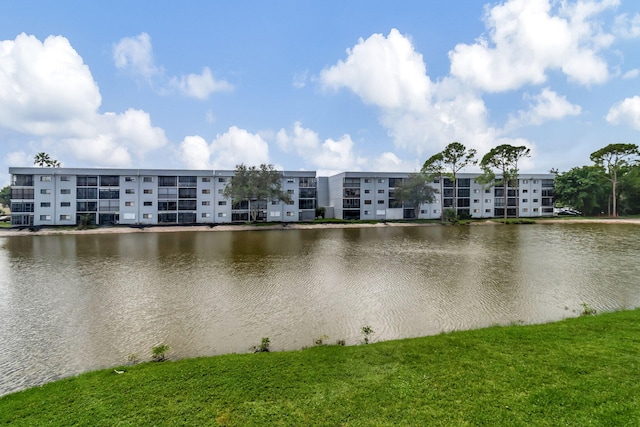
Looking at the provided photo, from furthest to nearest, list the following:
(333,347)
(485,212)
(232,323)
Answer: (485,212) → (232,323) → (333,347)

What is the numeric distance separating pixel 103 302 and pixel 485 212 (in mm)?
81979

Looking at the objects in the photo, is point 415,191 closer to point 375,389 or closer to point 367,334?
point 367,334

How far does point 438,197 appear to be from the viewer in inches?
3024

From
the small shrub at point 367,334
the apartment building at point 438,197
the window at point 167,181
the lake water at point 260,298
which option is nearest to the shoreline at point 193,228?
the apartment building at point 438,197

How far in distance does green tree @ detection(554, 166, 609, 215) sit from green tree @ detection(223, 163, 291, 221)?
69.0 meters

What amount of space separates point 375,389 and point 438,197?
250 ft

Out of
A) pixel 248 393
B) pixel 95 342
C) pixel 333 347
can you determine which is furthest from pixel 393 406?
pixel 95 342

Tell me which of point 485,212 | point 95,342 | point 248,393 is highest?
point 485,212

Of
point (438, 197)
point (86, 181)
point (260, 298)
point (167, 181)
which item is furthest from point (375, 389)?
point (438, 197)

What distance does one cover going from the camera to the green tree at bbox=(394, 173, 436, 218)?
6756 centimetres

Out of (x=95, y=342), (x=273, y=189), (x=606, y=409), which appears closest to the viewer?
(x=606, y=409)

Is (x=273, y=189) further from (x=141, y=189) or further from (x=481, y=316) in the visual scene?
(x=481, y=316)

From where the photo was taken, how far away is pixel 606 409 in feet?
17.1

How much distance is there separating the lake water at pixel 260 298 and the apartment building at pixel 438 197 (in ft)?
147
